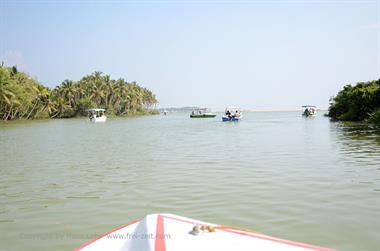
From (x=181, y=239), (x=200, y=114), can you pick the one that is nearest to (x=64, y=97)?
(x=200, y=114)

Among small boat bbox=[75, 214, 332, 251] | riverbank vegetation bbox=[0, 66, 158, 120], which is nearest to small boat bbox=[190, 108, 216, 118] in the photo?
riverbank vegetation bbox=[0, 66, 158, 120]

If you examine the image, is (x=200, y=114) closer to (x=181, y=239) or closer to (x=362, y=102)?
(x=362, y=102)

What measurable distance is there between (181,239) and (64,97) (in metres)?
96.7

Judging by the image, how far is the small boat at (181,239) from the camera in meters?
3.99

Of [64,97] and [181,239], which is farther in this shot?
[64,97]

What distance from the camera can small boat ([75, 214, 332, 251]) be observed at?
13.1 ft

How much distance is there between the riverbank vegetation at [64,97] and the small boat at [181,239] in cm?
6421

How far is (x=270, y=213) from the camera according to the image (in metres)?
7.27

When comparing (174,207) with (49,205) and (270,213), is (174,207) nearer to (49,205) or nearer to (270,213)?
(270,213)

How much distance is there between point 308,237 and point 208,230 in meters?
2.37

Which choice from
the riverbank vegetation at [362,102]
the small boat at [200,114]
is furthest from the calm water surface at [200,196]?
the small boat at [200,114]

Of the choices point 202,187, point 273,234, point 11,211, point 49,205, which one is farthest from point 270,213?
point 11,211

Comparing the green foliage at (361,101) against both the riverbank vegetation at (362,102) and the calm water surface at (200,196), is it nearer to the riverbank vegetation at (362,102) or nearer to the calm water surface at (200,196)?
the riverbank vegetation at (362,102)

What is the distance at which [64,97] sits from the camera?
95.2 m
